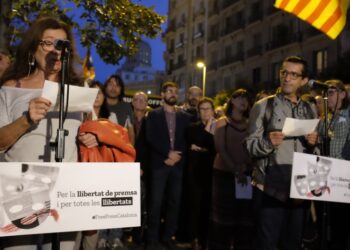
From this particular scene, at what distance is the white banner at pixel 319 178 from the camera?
12.6 ft

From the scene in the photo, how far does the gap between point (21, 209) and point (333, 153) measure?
14.4ft

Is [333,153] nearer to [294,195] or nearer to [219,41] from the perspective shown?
[294,195]

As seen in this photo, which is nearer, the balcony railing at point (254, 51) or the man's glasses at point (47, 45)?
the man's glasses at point (47, 45)

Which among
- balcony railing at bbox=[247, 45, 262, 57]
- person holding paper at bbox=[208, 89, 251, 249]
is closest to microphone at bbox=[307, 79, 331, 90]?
person holding paper at bbox=[208, 89, 251, 249]

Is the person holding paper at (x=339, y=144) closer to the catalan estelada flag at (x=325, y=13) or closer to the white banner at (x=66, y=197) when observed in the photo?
the catalan estelada flag at (x=325, y=13)

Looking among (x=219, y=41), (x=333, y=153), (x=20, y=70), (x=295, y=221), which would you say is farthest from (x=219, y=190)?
(x=219, y=41)

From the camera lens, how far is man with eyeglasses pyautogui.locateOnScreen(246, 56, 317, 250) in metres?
4.14

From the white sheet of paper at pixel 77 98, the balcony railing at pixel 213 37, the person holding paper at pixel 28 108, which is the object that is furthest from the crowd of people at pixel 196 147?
the balcony railing at pixel 213 37

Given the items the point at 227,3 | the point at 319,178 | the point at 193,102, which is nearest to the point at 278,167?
the point at 319,178

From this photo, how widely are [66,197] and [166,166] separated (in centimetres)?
437

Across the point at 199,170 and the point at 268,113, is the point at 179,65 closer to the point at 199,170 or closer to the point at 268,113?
the point at 199,170

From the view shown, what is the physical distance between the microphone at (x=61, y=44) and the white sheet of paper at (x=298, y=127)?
1.81 m

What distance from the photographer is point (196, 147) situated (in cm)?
711

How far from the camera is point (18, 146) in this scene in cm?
286
